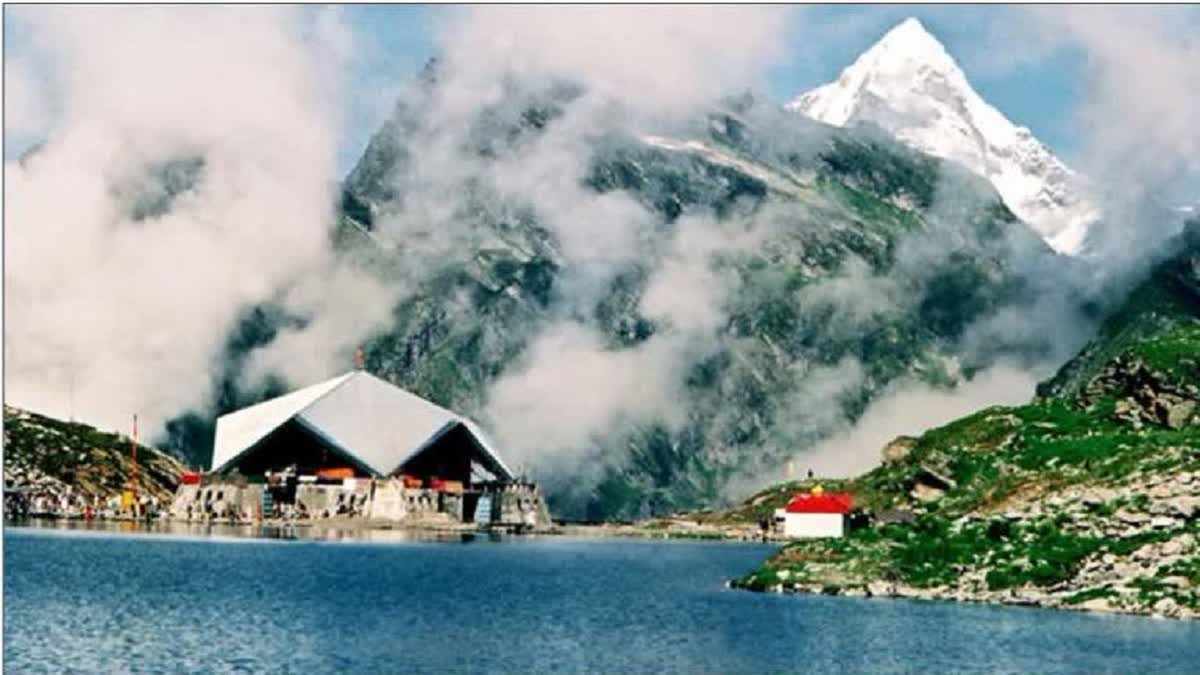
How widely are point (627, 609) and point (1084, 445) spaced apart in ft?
302

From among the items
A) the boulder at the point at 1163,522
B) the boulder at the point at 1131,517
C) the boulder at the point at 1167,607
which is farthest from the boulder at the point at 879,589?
the boulder at the point at 1167,607

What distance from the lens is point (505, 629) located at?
10338 centimetres

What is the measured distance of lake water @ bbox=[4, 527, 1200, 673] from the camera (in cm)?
8556

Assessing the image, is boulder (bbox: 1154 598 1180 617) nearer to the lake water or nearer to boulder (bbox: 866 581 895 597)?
the lake water

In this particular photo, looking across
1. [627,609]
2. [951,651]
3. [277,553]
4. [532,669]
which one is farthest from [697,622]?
[277,553]

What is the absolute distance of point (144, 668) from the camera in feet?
263

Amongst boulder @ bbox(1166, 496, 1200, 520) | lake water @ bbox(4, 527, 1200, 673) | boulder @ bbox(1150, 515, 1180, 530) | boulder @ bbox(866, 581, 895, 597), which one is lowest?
lake water @ bbox(4, 527, 1200, 673)

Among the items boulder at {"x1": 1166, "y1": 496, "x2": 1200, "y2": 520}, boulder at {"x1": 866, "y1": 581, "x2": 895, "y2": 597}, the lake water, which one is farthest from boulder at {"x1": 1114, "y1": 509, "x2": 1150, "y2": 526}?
boulder at {"x1": 866, "y1": 581, "x2": 895, "y2": 597}

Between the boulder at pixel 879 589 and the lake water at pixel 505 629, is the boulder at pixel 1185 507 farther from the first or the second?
the boulder at pixel 879 589

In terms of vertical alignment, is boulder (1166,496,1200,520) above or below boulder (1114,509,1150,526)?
above

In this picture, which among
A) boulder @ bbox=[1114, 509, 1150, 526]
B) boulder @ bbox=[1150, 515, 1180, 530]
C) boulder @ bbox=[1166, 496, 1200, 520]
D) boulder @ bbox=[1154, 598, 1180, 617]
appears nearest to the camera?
boulder @ bbox=[1154, 598, 1180, 617]

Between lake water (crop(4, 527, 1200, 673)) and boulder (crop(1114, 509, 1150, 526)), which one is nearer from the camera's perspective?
lake water (crop(4, 527, 1200, 673))

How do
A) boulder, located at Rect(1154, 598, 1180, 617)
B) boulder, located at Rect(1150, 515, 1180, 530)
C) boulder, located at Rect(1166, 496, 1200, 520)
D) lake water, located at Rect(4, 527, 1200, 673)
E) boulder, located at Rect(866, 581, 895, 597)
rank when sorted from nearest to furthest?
1. lake water, located at Rect(4, 527, 1200, 673)
2. boulder, located at Rect(1154, 598, 1180, 617)
3. boulder, located at Rect(1150, 515, 1180, 530)
4. boulder, located at Rect(1166, 496, 1200, 520)
5. boulder, located at Rect(866, 581, 895, 597)

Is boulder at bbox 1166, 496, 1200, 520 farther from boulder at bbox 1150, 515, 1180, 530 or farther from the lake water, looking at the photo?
the lake water
